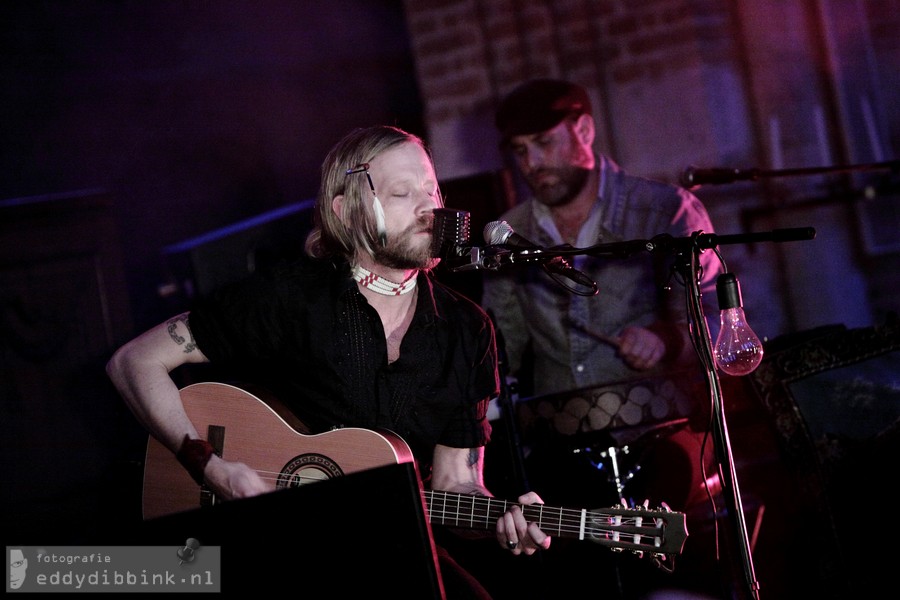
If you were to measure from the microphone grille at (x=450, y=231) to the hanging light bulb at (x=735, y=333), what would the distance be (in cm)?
71

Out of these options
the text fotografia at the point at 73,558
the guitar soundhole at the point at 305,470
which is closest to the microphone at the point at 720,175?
the guitar soundhole at the point at 305,470

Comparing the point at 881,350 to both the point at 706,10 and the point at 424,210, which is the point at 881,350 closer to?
the point at 424,210

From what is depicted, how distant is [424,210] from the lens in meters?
3.00

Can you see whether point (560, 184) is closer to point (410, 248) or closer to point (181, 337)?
point (410, 248)

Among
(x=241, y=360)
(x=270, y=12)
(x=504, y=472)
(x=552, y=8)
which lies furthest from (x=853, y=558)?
(x=270, y=12)

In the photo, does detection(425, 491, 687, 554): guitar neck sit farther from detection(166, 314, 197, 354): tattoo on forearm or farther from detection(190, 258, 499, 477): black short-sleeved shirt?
detection(166, 314, 197, 354): tattoo on forearm

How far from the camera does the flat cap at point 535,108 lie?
4285mm

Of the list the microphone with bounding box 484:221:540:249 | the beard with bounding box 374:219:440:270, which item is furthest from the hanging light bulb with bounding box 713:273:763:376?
the beard with bounding box 374:219:440:270

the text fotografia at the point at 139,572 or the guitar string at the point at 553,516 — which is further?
the guitar string at the point at 553,516

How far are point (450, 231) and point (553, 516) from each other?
93 cm

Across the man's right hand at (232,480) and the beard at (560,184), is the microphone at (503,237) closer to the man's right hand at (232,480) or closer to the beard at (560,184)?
the man's right hand at (232,480)

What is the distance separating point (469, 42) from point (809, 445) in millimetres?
3023

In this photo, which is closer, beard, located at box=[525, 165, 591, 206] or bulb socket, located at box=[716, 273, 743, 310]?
bulb socket, located at box=[716, 273, 743, 310]

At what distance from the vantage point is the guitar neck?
260 cm
